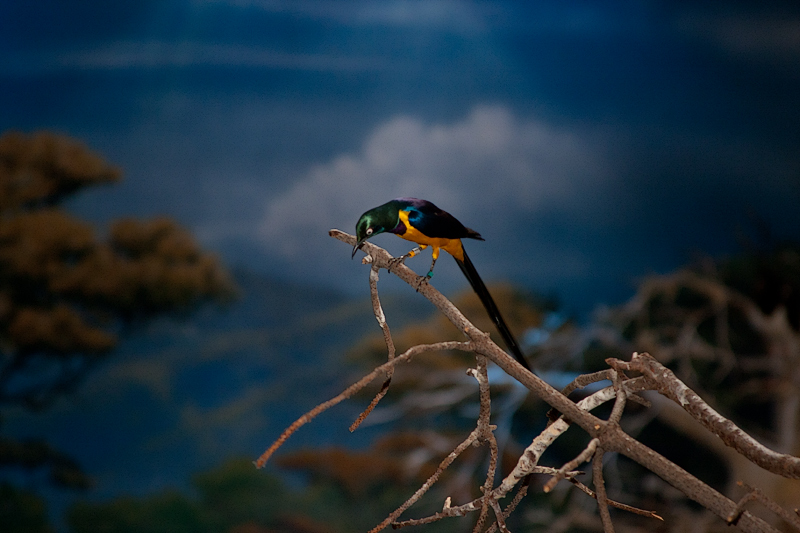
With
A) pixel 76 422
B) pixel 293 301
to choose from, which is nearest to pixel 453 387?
pixel 293 301

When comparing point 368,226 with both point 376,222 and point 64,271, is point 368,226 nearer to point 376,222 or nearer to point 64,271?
point 376,222

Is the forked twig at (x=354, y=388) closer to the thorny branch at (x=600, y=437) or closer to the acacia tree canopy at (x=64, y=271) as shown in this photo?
the thorny branch at (x=600, y=437)

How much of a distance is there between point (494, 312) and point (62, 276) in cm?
369

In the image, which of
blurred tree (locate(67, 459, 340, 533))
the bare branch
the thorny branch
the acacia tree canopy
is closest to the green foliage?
blurred tree (locate(67, 459, 340, 533))

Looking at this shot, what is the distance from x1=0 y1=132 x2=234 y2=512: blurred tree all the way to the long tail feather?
132 inches

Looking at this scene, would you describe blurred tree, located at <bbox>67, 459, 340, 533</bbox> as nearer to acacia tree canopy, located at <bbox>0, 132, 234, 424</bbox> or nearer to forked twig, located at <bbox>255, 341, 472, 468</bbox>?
acacia tree canopy, located at <bbox>0, 132, 234, 424</bbox>

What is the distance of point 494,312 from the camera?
736mm

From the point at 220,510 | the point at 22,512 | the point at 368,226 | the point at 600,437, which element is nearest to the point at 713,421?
the point at 600,437

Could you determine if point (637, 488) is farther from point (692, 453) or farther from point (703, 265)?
point (703, 265)

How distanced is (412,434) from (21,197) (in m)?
2.91

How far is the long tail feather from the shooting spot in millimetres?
665

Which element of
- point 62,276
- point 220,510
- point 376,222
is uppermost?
point 62,276

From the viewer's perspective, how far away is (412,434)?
378cm

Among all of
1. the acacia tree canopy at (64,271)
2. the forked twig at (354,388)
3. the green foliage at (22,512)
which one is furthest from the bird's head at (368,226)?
the green foliage at (22,512)
